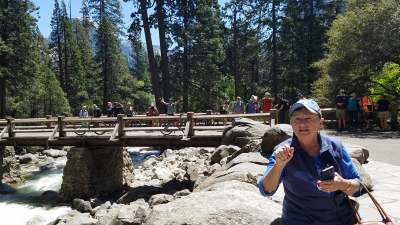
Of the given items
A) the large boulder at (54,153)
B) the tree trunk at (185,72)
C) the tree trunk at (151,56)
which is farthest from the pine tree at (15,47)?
the tree trunk at (185,72)

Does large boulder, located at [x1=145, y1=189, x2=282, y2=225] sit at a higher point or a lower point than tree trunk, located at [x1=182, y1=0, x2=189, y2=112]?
lower

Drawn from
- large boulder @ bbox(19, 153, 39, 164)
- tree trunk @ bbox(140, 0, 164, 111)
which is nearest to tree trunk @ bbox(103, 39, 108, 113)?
tree trunk @ bbox(140, 0, 164, 111)

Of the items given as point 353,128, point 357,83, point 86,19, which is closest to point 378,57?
point 357,83

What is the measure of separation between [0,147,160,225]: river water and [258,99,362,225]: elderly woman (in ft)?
29.3

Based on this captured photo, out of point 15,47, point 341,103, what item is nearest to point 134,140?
point 341,103

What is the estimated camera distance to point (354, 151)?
18.3 ft

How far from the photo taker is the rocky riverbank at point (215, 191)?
7.46 ft

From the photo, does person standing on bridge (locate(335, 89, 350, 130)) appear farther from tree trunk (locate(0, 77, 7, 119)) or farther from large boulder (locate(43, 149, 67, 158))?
tree trunk (locate(0, 77, 7, 119))

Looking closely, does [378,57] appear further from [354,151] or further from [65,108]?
[65,108]

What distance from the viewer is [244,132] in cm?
817

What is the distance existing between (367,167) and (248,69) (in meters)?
36.6

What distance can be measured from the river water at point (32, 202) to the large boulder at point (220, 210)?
8035 millimetres

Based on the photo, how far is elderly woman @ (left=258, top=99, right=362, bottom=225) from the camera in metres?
1.87

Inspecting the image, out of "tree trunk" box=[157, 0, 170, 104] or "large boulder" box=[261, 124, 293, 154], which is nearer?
"large boulder" box=[261, 124, 293, 154]
